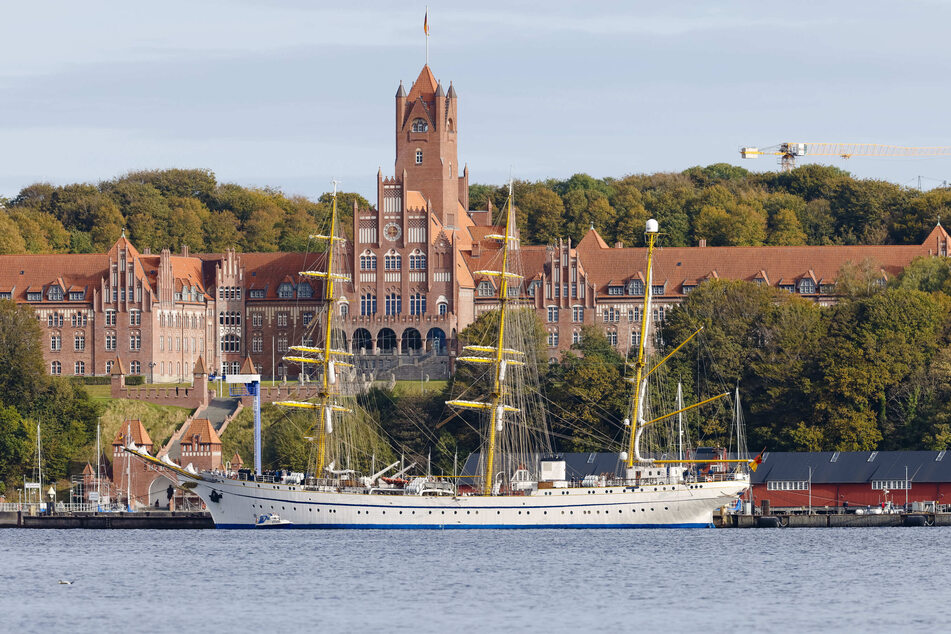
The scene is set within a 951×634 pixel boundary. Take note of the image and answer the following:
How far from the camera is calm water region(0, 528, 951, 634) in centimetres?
7844

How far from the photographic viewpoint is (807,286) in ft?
584

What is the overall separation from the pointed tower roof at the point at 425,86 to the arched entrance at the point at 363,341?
22.7m

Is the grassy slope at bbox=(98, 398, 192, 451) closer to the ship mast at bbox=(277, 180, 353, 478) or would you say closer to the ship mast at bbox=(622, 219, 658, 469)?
the ship mast at bbox=(277, 180, 353, 478)

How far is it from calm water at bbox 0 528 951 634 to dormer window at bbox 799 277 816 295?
6042 centimetres

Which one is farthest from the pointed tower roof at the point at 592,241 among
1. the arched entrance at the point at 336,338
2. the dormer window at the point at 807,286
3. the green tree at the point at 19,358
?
the arched entrance at the point at 336,338

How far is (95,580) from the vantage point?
302 ft

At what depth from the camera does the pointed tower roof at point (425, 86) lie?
618 feet

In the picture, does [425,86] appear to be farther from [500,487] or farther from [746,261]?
[500,487]

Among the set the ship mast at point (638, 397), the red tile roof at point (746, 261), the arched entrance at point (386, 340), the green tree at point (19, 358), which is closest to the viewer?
the ship mast at point (638, 397)

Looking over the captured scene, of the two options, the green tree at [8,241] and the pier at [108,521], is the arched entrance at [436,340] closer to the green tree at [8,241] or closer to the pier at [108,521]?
the green tree at [8,241]

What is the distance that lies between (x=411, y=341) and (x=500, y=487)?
176 feet

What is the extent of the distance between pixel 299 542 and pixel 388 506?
1165 cm

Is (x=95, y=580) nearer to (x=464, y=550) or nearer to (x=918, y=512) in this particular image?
A: (x=464, y=550)

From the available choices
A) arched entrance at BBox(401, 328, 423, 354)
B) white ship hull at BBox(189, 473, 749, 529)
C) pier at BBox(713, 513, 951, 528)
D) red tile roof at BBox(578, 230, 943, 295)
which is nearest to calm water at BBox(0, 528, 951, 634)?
white ship hull at BBox(189, 473, 749, 529)
